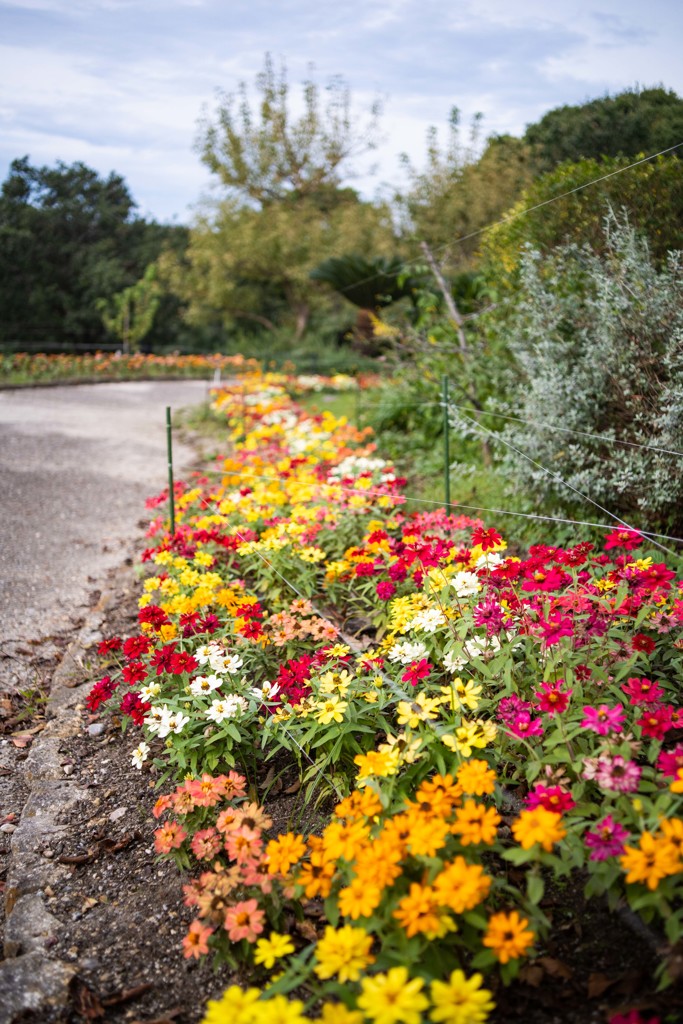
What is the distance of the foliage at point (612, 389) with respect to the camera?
11.9ft

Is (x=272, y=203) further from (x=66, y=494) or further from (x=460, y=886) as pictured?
(x=460, y=886)

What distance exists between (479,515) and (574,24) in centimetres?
314

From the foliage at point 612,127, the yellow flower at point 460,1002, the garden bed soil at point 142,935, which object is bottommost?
the garden bed soil at point 142,935

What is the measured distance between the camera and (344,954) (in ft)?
4.54

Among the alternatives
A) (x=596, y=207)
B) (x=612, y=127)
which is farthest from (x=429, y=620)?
A: (x=612, y=127)

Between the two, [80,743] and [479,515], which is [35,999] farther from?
[479,515]

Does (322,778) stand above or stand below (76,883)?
above

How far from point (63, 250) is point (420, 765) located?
24.6 m

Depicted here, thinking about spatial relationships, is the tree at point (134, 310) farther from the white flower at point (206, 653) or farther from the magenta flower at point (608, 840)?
the magenta flower at point (608, 840)

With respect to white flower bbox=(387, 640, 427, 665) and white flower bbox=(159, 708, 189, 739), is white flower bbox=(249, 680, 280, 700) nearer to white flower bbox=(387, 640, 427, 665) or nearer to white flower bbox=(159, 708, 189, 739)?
white flower bbox=(159, 708, 189, 739)

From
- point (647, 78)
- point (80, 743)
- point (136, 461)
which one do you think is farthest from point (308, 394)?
point (80, 743)

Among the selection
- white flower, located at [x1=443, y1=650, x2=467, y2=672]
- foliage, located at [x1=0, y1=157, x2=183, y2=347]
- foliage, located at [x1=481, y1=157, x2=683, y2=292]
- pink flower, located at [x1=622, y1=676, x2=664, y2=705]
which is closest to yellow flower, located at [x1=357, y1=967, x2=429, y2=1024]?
pink flower, located at [x1=622, y1=676, x2=664, y2=705]

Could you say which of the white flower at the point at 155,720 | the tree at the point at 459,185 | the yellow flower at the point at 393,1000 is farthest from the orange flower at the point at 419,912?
the tree at the point at 459,185

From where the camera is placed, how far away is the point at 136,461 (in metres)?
7.67
